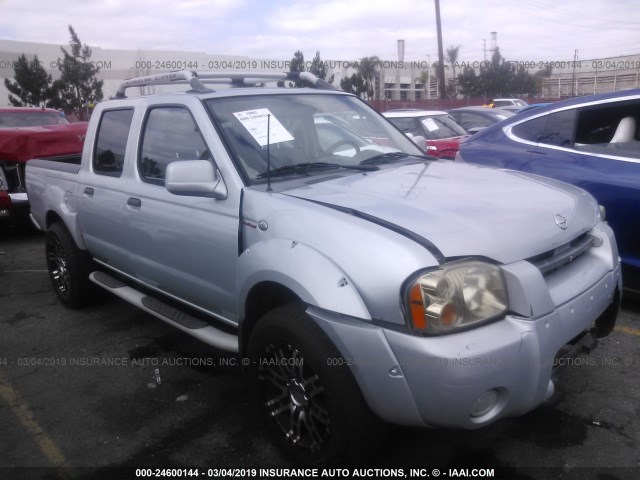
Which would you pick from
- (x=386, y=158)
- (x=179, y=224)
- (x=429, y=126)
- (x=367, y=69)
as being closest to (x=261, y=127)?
(x=179, y=224)

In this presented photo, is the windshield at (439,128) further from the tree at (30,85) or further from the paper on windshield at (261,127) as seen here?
the tree at (30,85)

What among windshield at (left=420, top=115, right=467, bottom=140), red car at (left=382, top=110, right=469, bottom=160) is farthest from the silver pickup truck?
windshield at (left=420, top=115, right=467, bottom=140)

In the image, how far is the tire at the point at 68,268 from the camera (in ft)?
16.1

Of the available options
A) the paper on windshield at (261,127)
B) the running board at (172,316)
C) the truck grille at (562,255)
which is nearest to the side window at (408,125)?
the running board at (172,316)

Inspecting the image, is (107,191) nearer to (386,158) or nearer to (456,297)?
(386,158)

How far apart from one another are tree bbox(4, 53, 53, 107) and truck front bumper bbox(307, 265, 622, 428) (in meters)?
28.0

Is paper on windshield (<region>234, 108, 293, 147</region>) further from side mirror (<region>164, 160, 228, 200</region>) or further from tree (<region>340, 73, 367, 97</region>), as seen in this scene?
tree (<region>340, 73, 367, 97</region>)

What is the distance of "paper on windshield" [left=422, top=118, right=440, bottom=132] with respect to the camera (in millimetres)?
9875

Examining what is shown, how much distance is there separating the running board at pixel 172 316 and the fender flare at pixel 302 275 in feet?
1.36

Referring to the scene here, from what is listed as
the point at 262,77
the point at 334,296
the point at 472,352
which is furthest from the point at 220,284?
the point at 262,77

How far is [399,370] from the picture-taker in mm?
2193

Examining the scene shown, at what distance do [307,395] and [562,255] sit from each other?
1332 mm

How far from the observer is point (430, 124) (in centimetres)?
996

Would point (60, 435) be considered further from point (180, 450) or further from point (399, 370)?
point (399, 370)
